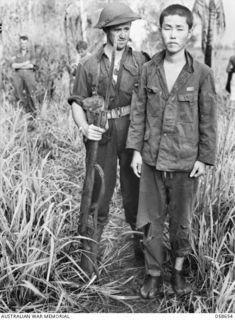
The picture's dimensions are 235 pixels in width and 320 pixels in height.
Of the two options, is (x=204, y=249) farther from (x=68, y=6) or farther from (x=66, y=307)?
(x=68, y=6)

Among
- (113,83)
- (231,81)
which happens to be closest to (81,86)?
(113,83)

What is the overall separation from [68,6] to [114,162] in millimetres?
3980

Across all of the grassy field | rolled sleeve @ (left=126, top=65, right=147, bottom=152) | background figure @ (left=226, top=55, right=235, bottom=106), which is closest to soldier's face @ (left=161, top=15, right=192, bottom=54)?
rolled sleeve @ (left=126, top=65, right=147, bottom=152)

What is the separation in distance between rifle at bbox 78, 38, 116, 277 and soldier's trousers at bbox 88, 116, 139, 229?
0.38ft

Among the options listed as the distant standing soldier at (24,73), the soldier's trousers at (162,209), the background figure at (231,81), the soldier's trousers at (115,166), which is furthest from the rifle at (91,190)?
the distant standing soldier at (24,73)

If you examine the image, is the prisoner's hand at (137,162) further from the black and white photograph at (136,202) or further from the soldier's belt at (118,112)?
the soldier's belt at (118,112)

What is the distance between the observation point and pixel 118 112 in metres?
2.12

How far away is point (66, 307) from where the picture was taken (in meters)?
1.95

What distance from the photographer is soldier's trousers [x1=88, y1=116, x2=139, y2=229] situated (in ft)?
6.99

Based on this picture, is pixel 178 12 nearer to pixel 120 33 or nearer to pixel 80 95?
pixel 120 33

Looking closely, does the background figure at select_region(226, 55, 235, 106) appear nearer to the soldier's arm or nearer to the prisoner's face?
the soldier's arm

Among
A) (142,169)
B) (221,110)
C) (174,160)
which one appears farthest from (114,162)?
(221,110)

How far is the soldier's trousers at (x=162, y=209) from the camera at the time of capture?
1933 mm

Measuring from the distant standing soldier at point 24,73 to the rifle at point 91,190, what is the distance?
10.8 feet
